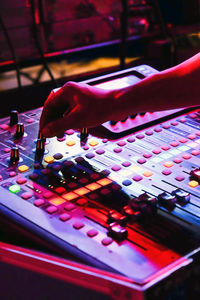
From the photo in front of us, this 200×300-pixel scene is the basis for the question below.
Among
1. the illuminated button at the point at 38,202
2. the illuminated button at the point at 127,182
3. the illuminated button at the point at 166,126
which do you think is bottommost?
the illuminated button at the point at 166,126

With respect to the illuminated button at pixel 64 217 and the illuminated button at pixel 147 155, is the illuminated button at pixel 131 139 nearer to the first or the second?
the illuminated button at pixel 147 155

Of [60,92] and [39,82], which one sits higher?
[60,92]

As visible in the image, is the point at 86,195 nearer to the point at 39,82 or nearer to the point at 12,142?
the point at 12,142

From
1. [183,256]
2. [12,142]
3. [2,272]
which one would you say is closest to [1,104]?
[12,142]

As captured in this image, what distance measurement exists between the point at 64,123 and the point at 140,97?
0.56 ft

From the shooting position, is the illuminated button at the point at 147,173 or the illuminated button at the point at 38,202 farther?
the illuminated button at the point at 147,173

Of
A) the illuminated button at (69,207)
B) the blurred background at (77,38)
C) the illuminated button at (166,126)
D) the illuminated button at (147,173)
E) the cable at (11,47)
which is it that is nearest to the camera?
the illuminated button at (69,207)

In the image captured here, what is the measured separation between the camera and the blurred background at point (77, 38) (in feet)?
9.44

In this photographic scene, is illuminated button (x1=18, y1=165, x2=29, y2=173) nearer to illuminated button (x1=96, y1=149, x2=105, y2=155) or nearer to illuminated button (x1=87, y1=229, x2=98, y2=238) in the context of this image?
illuminated button (x1=96, y1=149, x2=105, y2=155)

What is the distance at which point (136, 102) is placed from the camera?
92 cm

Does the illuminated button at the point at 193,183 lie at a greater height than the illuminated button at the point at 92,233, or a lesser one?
lesser

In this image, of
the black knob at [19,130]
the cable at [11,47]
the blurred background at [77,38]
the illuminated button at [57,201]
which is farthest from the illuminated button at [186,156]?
the cable at [11,47]

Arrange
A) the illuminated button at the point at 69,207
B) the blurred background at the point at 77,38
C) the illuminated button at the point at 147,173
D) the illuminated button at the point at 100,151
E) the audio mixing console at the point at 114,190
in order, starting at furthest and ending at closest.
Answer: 1. the blurred background at the point at 77,38
2. the illuminated button at the point at 100,151
3. the illuminated button at the point at 147,173
4. the illuminated button at the point at 69,207
5. the audio mixing console at the point at 114,190

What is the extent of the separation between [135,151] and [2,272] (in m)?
0.43
